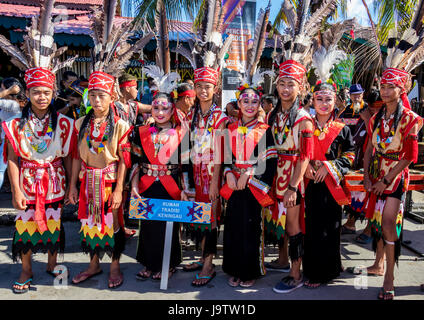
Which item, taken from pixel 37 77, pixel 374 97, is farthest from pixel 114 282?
pixel 374 97

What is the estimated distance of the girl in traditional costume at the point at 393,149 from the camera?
296 centimetres

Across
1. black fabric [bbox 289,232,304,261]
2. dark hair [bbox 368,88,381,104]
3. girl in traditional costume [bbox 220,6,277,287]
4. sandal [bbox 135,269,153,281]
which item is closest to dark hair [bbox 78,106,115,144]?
girl in traditional costume [bbox 220,6,277,287]

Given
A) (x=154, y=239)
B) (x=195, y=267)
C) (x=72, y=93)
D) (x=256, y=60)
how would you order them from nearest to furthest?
(x=154, y=239) → (x=195, y=267) → (x=256, y=60) → (x=72, y=93)

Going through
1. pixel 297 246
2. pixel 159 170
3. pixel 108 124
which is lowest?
pixel 297 246

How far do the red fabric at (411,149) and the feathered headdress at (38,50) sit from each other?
310 centimetres

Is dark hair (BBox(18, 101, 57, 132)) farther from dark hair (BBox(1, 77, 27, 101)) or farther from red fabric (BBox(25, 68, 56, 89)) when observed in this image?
dark hair (BBox(1, 77, 27, 101))

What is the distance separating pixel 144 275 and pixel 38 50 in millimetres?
2268

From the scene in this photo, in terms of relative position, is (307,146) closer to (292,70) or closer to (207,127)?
(292,70)

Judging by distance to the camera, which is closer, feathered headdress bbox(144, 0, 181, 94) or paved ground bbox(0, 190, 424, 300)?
paved ground bbox(0, 190, 424, 300)

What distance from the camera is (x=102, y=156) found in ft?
10.3

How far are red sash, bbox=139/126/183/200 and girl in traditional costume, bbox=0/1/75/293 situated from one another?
2.25 feet

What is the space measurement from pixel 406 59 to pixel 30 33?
11.0 ft

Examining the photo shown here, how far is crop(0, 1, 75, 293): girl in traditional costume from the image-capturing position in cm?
303

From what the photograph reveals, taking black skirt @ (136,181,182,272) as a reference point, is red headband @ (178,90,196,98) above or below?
above
